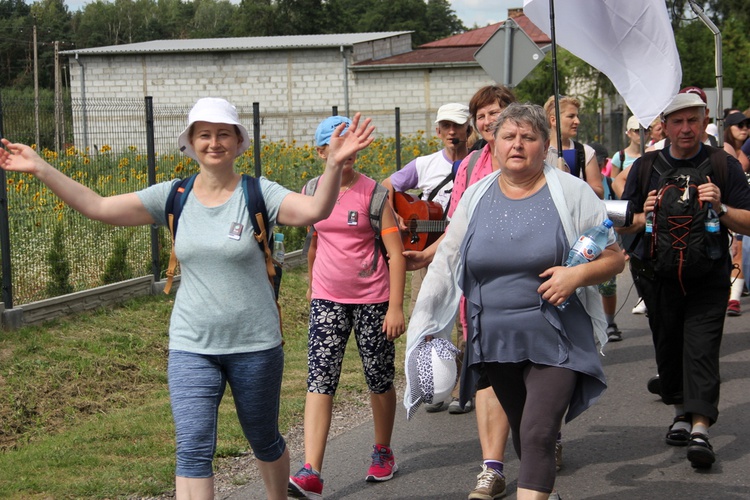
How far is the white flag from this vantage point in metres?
6.05

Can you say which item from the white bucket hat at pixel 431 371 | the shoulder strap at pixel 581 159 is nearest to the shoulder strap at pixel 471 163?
the white bucket hat at pixel 431 371

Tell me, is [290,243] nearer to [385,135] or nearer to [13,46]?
[385,135]

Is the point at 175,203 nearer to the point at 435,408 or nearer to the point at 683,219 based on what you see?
the point at 683,219

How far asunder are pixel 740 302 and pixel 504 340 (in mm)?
8467

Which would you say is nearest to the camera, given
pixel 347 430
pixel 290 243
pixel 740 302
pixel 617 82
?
pixel 617 82

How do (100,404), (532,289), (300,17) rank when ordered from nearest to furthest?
1. (532,289)
2. (100,404)
3. (300,17)

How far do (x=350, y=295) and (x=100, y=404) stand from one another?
2.93m

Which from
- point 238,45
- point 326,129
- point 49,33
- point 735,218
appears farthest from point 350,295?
point 49,33

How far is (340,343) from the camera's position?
569 cm

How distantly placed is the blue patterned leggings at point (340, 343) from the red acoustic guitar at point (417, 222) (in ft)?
2.40

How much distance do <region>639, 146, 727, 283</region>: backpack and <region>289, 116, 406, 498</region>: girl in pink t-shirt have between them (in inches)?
60.3

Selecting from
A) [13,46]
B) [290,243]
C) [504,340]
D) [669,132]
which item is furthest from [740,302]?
[13,46]

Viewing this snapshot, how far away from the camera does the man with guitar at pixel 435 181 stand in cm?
A: 639

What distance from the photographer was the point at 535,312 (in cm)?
446
